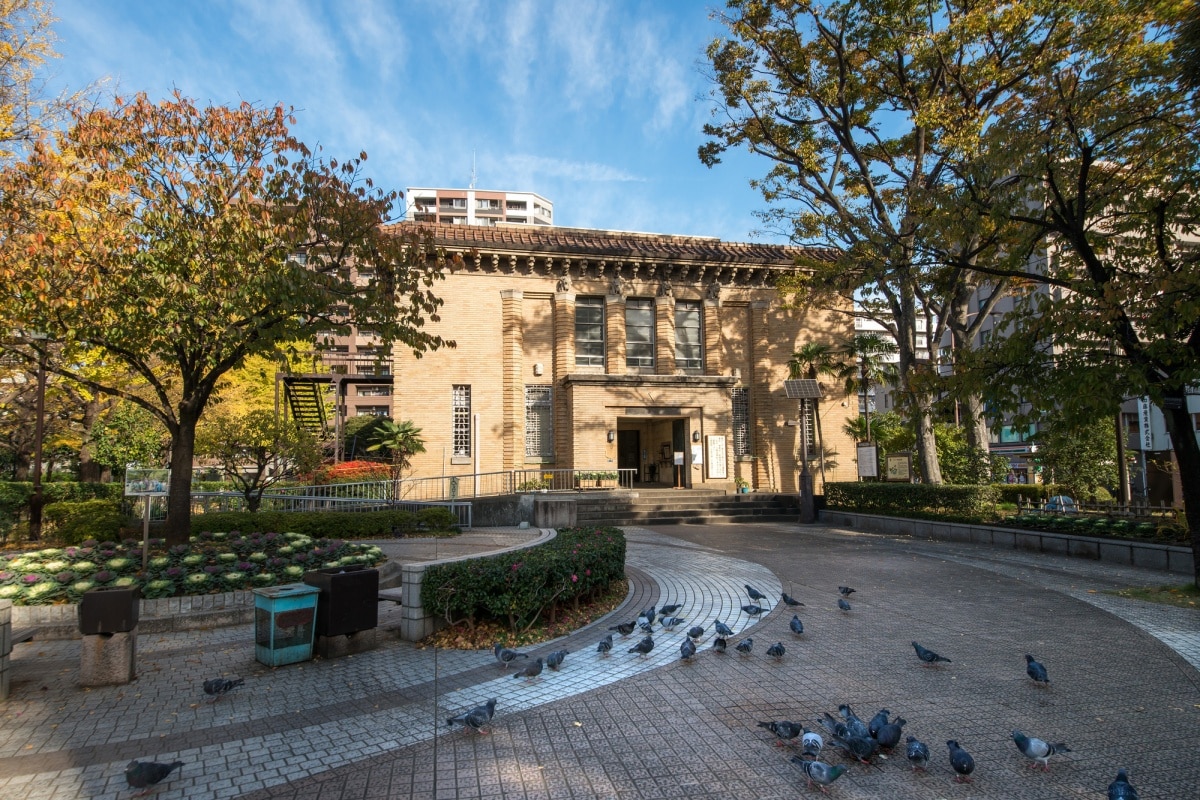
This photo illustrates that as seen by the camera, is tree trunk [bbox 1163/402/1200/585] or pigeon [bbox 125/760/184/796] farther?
tree trunk [bbox 1163/402/1200/585]

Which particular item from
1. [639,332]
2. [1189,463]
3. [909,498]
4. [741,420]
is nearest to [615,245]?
[639,332]

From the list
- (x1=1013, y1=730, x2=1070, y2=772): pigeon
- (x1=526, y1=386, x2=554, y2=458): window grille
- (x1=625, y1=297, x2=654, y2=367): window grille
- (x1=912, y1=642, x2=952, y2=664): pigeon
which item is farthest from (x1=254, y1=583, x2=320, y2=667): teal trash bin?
(x1=625, y1=297, x2=654, y2=367): window grille

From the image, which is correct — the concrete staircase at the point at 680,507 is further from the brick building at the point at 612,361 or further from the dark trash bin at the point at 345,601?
the dark trash bin at the point at 345,601

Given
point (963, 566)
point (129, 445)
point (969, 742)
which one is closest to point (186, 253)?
point (969, 742)

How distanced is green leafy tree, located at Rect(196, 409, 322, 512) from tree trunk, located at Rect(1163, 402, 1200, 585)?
16.6 m

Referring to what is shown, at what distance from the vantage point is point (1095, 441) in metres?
20.0

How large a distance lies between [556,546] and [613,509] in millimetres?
11725

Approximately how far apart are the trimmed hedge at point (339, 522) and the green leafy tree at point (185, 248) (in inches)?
154

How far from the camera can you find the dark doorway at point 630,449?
2914cm

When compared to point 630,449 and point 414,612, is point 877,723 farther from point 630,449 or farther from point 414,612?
point 630,449

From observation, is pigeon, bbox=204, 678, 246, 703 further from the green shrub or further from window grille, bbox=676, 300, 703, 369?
window grille, bbox=676, 300, 703, 369

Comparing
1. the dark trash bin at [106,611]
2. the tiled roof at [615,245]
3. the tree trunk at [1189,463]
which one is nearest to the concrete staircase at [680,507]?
the tiled roof at [615,245]

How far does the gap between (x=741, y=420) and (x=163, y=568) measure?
2204cm

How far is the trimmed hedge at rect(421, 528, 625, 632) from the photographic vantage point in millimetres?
7160
